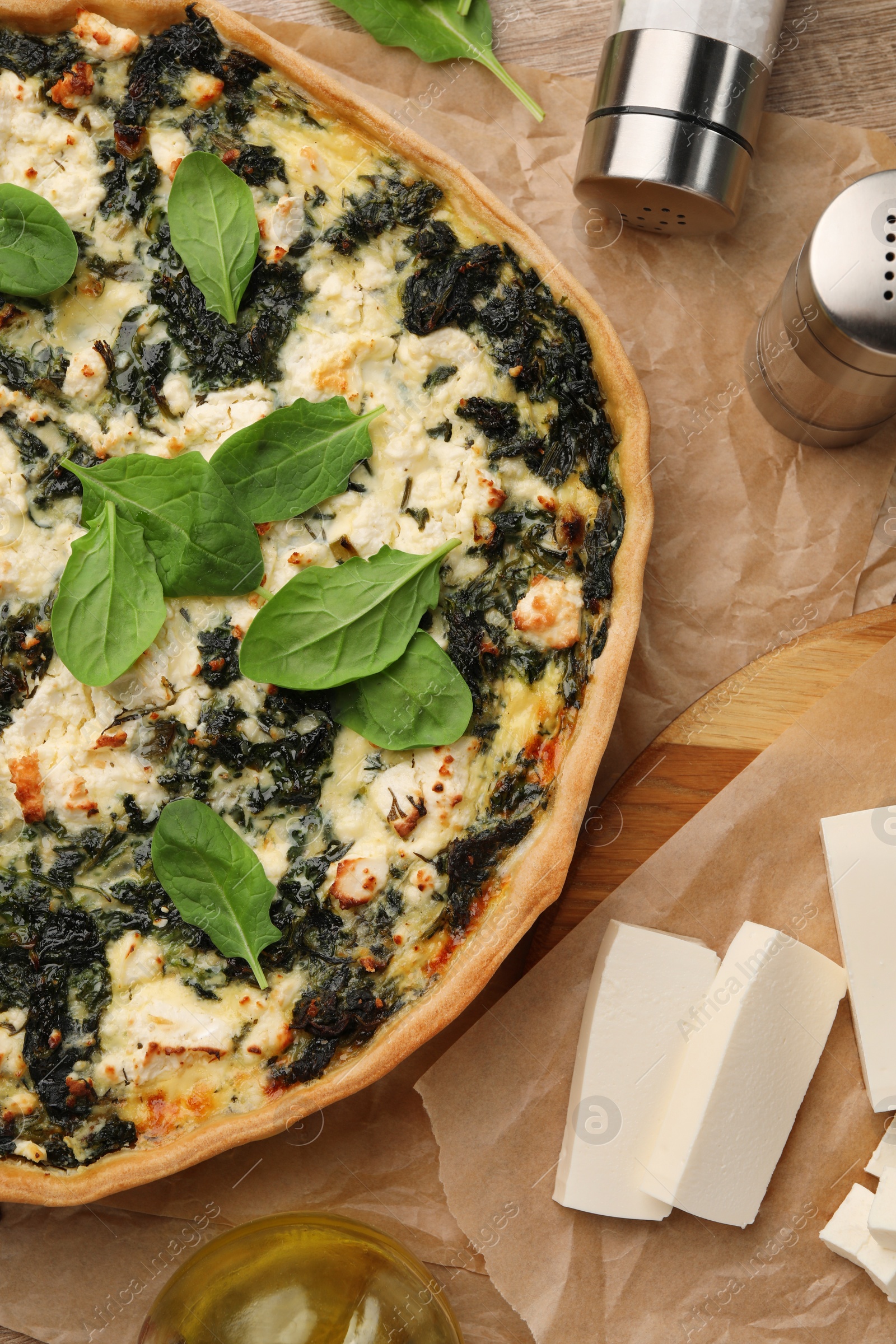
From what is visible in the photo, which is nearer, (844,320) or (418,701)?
(418,701)

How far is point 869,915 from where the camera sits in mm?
2512

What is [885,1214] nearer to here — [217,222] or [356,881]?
[356,881]

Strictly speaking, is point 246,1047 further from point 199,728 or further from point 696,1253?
point 696,1253

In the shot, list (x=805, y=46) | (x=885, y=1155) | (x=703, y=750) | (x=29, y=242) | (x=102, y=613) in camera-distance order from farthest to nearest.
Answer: (x=805, y=46) → (x=703, y=750) → (x=885, y=1155) → (x=29, y=242) → (x=102, y=613)

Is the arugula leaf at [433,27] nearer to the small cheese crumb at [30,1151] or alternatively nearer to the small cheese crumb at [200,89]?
the small cheese crumb at [200,89]

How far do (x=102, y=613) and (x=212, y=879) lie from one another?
2.15ft

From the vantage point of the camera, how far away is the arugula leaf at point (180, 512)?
7.08ft

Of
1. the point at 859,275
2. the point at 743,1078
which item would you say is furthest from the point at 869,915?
the point at 859,275

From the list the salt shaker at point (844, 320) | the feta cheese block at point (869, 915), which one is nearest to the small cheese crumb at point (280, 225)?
the salt shaker at point (844, 320)

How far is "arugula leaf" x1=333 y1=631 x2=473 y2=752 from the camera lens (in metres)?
2.22

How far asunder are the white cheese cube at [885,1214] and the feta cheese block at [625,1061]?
0.50m

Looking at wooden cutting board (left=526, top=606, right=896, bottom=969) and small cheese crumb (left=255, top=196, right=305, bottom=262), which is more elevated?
small cheese crumb (left=255, top=196, right=305, bottom=262)

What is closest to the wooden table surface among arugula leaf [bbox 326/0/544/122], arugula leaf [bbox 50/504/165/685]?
arugula leaf [bbox 326/0/544/122]

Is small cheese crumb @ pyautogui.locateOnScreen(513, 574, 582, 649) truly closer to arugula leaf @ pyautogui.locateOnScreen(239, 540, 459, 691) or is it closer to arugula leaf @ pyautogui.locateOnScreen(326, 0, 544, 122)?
arugula leaf @ pyautogui.locateOnScreen(239, 540, 459, 691)
